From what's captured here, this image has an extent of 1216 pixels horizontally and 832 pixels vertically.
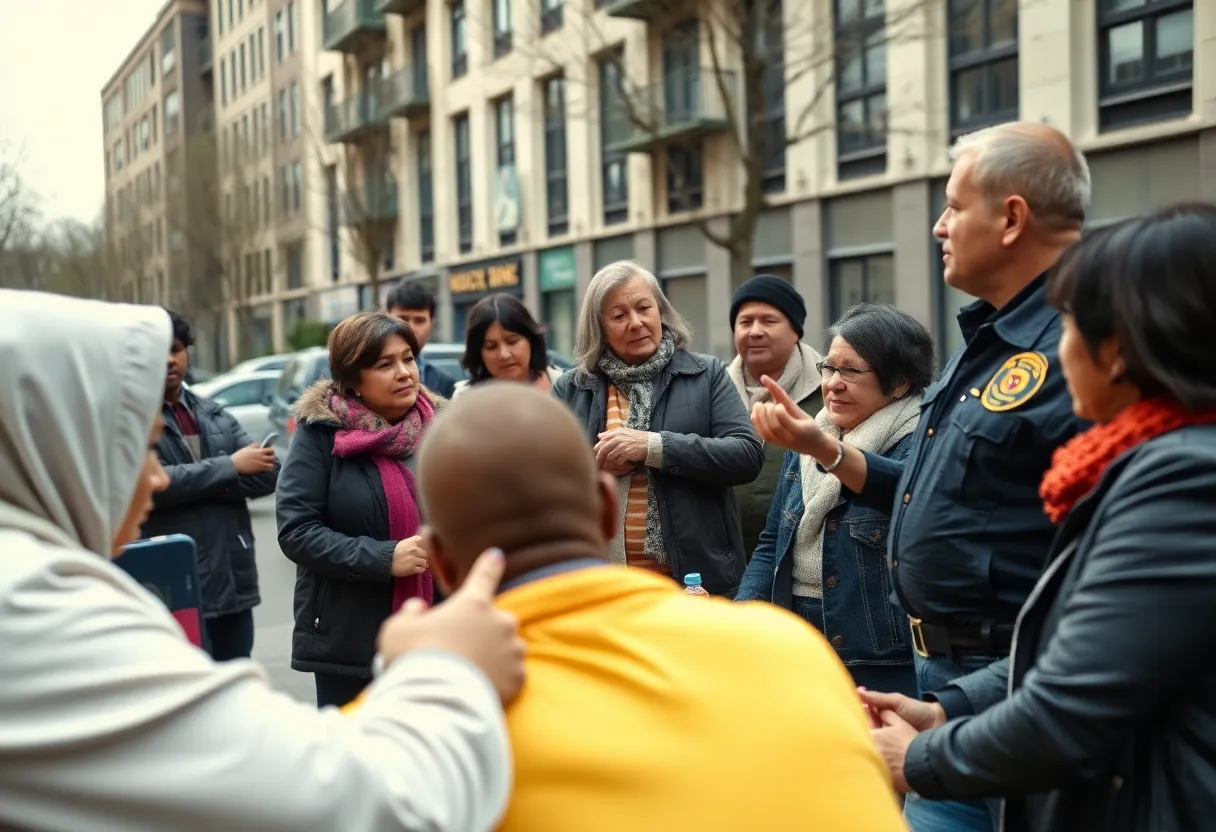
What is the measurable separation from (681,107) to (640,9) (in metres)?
2.29

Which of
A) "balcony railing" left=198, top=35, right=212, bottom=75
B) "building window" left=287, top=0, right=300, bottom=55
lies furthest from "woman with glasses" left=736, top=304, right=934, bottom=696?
"balcony railing" left=198, top=35, right=212, bottom=75

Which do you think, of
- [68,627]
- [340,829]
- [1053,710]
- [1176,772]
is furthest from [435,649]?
[1176,772]

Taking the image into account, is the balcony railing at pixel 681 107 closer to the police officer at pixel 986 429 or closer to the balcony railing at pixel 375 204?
the balcony railing at pixel 375 204

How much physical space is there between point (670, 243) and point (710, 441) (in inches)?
841

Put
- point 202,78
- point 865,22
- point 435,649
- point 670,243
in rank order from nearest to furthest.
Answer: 1. point 435,649
2. point 865,22
3. point 670,243
4. point 202,78

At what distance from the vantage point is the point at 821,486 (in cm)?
395

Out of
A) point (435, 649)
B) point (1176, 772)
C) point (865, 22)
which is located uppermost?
point (865, 22)

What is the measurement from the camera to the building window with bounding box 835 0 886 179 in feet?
61.4

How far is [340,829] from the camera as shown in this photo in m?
1.28

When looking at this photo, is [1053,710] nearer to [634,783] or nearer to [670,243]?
[634,783]

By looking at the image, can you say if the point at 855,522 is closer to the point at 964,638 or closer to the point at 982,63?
the point at 964,638

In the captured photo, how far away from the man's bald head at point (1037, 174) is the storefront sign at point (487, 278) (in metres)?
27.7

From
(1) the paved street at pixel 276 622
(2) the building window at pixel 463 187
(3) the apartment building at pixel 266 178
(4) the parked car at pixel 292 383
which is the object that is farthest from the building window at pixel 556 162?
(3) the apartment building at pixel 266 178

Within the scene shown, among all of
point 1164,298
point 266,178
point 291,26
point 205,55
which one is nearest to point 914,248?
point 1164,298
